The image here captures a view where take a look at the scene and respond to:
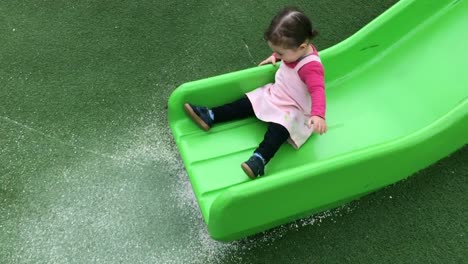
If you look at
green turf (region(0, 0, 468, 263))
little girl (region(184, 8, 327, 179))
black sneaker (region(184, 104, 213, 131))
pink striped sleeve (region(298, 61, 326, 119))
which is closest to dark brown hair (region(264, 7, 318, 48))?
little girl (region(184, 8, 327, 179))

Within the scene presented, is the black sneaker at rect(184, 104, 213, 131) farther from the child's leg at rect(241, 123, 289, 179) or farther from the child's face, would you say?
the child's face

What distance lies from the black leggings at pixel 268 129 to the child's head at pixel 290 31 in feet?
0.96

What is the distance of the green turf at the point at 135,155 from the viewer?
1829 mm

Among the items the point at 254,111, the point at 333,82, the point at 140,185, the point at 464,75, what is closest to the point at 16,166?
the point at 140,185

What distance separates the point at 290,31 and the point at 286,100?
0.97 feet

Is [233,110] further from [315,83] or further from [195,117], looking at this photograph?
[315,83]

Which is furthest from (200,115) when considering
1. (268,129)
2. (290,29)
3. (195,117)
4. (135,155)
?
(290,29)

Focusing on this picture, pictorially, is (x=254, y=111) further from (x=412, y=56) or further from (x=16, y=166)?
(x=16, y=166)

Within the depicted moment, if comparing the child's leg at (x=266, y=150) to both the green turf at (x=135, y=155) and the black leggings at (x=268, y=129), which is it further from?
the green turf at (x=135, y=155)

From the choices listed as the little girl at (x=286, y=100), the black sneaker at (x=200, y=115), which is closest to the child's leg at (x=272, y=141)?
the little girl at (x=286, y=100)

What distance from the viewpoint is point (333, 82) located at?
82.1 inches

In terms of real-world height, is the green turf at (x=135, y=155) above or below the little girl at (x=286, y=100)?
below

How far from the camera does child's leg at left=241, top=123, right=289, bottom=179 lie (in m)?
1.71

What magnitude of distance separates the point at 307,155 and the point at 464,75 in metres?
0.80
